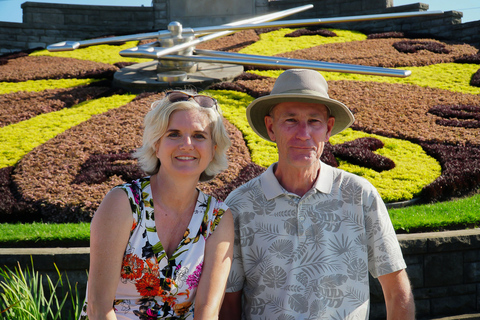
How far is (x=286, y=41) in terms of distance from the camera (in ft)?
34.5

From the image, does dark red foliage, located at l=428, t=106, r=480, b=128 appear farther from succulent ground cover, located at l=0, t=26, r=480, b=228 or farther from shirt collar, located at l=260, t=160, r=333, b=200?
shirt collar, located at l=260, t=160, r=333, b=200

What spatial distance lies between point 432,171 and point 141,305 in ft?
11.7

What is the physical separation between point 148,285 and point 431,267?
6.93 feet

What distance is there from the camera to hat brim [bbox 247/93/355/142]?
2.32 m

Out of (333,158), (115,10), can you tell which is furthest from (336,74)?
(115,10)

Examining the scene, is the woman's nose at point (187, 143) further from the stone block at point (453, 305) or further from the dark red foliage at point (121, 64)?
the dark red foliage at point (121, 64)

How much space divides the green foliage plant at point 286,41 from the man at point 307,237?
7230 mm

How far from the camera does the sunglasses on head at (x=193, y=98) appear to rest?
2258 millimetres

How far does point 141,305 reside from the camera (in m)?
2.09

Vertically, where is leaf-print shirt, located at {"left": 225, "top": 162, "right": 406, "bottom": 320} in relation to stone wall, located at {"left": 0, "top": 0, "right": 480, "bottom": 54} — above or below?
below

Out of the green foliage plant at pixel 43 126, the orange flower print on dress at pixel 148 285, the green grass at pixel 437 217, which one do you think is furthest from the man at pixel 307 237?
the green foliage plant at pixel 43 126

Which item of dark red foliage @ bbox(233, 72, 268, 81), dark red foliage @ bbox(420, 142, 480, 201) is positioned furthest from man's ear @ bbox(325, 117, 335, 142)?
dark red foliage @ bbox(233, 72, 268, 81)

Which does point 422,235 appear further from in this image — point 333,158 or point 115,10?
point 115,10

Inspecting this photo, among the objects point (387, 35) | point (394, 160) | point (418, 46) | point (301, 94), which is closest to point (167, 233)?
point (301, 94)
